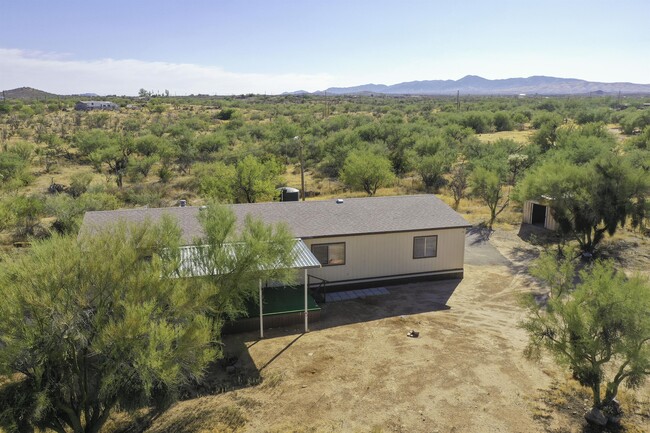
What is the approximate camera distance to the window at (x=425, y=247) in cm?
1994

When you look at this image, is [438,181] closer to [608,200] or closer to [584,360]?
[608,200]

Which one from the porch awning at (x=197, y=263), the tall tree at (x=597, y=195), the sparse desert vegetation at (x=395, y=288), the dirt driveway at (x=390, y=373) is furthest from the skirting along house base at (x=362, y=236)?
the tall tree at (x=597, y=195)

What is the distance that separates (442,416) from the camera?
37.0ft

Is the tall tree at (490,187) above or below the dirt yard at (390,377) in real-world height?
above

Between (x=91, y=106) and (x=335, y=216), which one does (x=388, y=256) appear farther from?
(x=91, y=106)

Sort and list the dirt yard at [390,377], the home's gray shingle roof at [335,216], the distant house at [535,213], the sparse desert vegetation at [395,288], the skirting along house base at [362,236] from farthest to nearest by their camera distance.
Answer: the distant house at [535,213], the skirting along house base at [362,236], the home's gray shingle roof at [335,216], the sparse desert vegetation at [395,288], the dirt yard at [390,377]

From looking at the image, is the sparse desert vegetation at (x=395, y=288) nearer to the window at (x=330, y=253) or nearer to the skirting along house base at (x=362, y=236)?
the skirting along house base at (x=362, y=236)

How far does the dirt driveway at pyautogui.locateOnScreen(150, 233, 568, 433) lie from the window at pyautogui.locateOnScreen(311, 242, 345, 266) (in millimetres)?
1751

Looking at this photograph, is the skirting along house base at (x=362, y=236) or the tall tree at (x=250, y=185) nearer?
the skirting along house base at (x=362, y=236)

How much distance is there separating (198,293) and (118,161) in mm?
37663

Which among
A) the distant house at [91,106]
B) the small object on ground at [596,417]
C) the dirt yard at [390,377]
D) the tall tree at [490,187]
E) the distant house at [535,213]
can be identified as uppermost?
the distant house at [91,106]

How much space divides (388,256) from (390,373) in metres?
7.03

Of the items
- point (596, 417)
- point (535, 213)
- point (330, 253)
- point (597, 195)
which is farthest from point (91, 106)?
point (596, 417)

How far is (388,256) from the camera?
19609 millimetres
